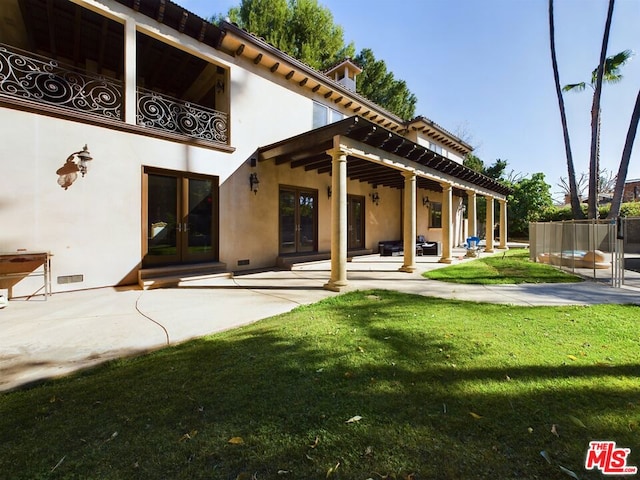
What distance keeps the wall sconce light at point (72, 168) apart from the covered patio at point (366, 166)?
14.5ft

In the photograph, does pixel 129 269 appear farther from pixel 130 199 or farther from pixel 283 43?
pixel 283 43

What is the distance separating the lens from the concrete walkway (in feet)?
10.7

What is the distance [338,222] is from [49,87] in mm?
6779

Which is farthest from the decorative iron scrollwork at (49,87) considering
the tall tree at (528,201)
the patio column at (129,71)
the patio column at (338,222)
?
the tall tree at (528,201)

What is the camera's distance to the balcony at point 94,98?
5.76m

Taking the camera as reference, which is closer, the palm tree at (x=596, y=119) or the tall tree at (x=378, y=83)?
the palm tree at (x=596, y=119)

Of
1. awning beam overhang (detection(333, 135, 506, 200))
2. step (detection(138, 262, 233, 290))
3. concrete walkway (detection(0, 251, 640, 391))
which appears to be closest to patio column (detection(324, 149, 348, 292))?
awning beam overhang (detection(333, 135, 506, 200))

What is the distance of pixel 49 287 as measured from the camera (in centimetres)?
579

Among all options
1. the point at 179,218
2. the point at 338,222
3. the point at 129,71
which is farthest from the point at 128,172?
the point at 338,222

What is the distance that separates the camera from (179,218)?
7.69m

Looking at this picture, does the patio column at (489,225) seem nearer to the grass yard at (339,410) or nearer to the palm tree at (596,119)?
the palm tree at (596,119)

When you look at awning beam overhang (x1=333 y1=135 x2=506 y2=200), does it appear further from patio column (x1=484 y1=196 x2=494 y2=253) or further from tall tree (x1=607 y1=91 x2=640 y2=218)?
tall tree (x1=607 y1=91 x2=640 y2=218)

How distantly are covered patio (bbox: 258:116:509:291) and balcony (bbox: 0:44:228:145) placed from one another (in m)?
1.89

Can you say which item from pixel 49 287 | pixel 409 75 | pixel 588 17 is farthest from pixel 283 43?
pixel 49 287
